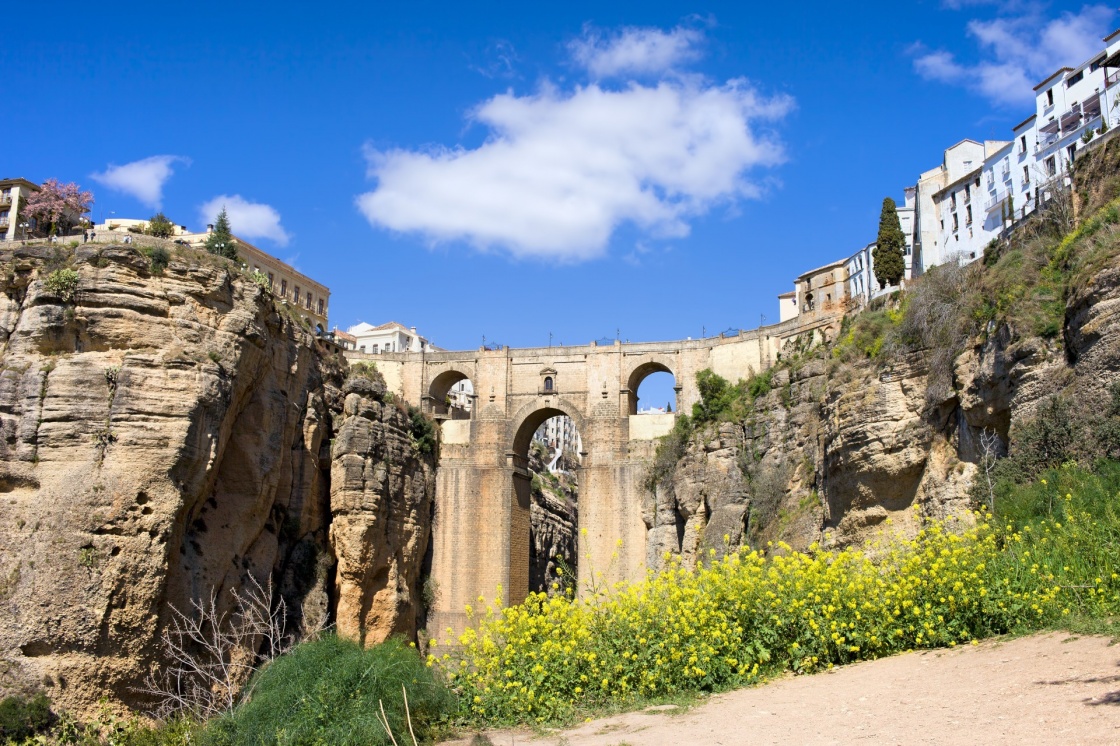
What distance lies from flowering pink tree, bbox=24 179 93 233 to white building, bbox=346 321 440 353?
27.6m

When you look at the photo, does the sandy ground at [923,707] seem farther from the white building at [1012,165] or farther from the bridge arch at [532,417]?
the bridge arch at [532,417]

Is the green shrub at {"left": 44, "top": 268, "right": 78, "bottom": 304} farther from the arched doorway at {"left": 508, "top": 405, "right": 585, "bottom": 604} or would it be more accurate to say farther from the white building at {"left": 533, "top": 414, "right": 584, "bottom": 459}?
the white building at {"left": 533, "top": 414, "right": 584, "bottom": 459}

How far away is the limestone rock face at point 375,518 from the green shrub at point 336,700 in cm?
1889

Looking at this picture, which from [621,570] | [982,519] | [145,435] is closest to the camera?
[982,519]

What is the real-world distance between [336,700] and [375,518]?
70.1 ft

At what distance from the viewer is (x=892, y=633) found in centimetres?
1235

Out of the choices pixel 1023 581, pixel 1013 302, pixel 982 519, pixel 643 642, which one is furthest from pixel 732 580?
pixel 1013 302

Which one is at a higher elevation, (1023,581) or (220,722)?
(1023,581)

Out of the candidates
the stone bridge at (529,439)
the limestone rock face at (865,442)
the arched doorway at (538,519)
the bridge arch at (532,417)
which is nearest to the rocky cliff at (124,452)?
the stone bridge at (529,439)

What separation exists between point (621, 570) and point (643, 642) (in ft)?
74.5

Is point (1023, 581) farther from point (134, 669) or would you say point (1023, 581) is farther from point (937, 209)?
point (937, 209)

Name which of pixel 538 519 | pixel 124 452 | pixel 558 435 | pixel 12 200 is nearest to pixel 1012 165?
pixel 538 519

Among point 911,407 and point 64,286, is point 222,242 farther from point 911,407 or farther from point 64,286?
point 911,407

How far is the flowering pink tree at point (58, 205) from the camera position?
43.2m
